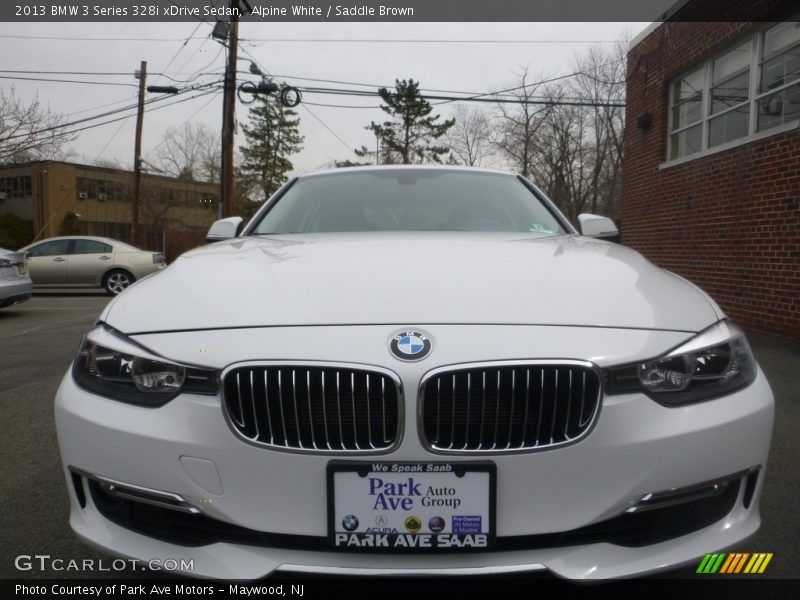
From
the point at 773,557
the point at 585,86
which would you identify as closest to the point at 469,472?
the point at 773,557

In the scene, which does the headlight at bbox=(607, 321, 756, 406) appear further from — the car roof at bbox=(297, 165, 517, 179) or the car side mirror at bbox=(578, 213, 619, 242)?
the car roof at bbox=(297, 165, 517, 179)

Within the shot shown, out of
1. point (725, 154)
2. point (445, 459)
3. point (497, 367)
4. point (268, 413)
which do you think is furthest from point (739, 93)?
point (268, 413)

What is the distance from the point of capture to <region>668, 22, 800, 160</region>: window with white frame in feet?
21.8

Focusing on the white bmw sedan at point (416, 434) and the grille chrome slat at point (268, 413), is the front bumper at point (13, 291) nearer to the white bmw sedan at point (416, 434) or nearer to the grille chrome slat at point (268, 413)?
the white bmw sedan at point (416, 434)

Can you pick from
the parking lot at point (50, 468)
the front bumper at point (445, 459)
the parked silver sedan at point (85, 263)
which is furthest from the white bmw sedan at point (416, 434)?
the parked silver sedan at point (85, 263)

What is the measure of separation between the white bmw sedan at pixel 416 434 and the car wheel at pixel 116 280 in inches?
512

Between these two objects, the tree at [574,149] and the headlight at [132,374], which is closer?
the headlight at [132,374]

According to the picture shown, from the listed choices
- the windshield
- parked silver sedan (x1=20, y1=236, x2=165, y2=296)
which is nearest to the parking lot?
the windshield

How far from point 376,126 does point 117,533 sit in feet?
146

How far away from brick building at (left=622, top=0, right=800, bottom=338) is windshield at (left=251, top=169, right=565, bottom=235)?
4.71 metres

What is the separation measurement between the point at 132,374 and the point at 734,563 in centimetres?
175

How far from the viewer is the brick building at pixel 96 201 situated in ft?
131

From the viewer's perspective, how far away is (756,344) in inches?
237

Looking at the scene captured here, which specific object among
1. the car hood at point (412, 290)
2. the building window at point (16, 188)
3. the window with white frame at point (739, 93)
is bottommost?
the car hood at point (412, 290)
